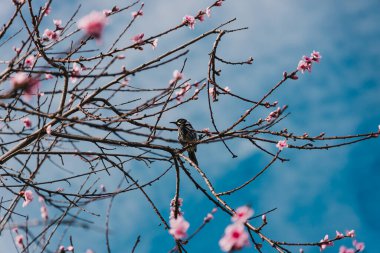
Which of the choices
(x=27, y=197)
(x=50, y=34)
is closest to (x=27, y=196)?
(x=27, y=197)

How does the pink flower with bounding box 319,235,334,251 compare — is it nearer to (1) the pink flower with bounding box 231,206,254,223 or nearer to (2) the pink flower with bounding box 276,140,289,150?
(2) the pink flower with bounding box 276,140,289,150

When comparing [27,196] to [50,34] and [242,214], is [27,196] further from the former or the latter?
[242,214]

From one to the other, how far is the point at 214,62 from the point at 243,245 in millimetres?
2617

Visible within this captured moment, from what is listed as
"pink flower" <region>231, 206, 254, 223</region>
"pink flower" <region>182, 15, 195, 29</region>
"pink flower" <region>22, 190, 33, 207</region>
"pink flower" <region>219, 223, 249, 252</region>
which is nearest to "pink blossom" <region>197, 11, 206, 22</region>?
"pink flower" <region>182, 15, 195, 29</region>

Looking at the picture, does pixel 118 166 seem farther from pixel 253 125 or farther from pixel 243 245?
pixel 243 245

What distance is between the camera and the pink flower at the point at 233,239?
58.5 inches

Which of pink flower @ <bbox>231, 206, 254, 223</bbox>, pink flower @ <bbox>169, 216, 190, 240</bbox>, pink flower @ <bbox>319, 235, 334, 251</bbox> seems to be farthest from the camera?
pink flower @ <bbox>319, 235, 334, 251</bbox>

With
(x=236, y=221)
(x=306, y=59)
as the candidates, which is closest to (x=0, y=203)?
(x=236, y=221)

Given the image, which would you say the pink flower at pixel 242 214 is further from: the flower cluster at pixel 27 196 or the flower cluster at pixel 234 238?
the flower cluster at pixel 27 196

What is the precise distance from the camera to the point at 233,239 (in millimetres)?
1506

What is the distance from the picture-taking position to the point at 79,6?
326 centimetres

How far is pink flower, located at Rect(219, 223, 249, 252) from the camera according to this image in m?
1.49

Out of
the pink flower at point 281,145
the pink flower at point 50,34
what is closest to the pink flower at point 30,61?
the pink flower at point 50,34

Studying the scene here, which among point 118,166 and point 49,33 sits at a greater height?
point 49,33
